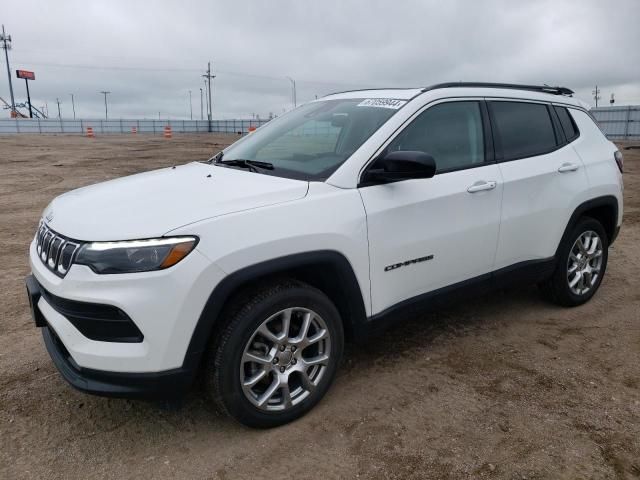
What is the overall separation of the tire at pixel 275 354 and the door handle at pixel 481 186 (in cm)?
126

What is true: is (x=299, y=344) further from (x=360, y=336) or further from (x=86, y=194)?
(x=86, y=194)

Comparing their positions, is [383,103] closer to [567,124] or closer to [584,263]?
[567,124]

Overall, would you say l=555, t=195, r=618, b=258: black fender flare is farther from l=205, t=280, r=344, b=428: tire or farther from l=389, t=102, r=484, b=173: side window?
l=205, t=280, r=344, b=428: tire

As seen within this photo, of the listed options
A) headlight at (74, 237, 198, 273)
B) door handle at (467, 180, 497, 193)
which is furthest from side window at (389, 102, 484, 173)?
headlight at (74, 237, 198, 273)

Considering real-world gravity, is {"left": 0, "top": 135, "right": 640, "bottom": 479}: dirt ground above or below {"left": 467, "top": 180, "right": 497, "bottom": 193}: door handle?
below

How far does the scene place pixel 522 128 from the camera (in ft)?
13.0

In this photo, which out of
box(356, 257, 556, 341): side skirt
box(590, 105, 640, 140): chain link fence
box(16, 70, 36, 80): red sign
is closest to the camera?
box(356, 257, 556, 341): side skirt

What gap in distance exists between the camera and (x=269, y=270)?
255 centimetres

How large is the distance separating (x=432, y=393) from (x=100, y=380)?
186 cm

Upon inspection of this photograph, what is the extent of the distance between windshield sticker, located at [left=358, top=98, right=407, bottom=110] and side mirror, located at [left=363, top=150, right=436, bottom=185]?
0.51 metres

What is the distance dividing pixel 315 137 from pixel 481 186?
1142 millimetres

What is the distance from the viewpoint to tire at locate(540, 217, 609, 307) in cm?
426

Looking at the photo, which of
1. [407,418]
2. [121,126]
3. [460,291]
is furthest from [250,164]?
[121,126]

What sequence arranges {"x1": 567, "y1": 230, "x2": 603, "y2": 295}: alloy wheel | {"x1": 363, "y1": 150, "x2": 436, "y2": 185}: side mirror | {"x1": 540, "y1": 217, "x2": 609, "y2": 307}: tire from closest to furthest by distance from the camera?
{"x1": 363, "y1": 150, "x2": 436, "y2": 185}: side mirror, {"x1": 540, "y1": 217, "x2": 609, "y2": 307}: tire, {"x1": 567, "y1": 230, "x2": 603, "y2": 295}: alloy wheel
